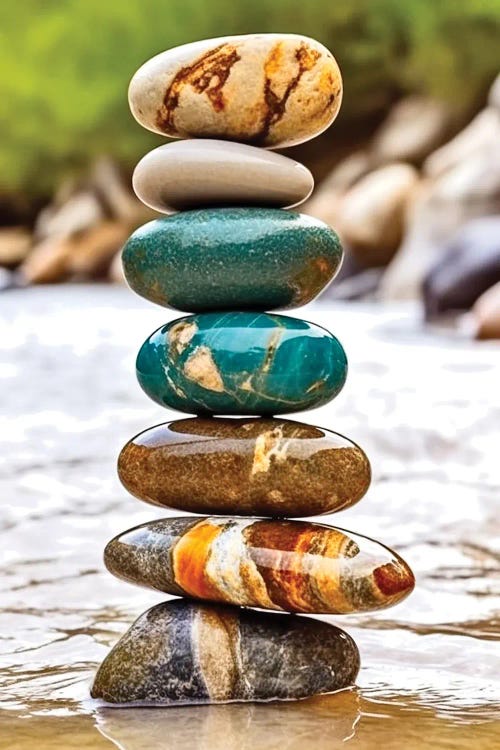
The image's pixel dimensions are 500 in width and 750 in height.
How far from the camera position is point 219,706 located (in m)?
2.24

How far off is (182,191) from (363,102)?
48.7 feet

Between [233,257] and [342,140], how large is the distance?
14949 mm

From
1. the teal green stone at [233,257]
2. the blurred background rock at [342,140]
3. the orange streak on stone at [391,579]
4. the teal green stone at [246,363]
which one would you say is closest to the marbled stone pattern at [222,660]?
the orange streak on stone at [391,579]

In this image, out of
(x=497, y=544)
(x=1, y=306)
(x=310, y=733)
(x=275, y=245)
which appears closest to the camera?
(x=310, y=733)

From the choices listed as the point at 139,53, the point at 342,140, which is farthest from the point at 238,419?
the point at 139,53

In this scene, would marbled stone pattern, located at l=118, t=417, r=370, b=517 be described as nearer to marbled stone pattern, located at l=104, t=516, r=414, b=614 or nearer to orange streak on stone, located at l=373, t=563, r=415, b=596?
marbled stone pattern, located at l=104, t=516, r=414, b=614

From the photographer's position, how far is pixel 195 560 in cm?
232

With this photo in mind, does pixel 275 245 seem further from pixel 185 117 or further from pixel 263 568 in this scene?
pixel 263 568

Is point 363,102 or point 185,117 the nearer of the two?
point 185,117

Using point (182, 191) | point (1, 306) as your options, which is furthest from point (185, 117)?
point (1, 306)

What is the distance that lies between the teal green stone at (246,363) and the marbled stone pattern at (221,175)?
247 mm

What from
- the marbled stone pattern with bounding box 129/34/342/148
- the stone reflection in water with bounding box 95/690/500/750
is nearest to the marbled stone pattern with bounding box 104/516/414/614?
the stone reflection in water with bounding box 95/690/500/750

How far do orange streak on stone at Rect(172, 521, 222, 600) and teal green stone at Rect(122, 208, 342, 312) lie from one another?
0.46 metres

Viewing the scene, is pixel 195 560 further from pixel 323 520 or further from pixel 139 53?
pixel 139 53
